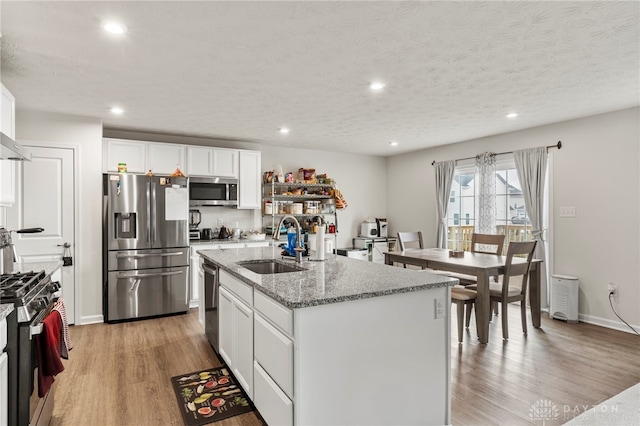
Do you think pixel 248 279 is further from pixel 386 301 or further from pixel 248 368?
pixel 386 301

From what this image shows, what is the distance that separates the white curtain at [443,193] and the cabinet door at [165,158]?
12.9 ft

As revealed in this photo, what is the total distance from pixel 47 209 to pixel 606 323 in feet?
20.3

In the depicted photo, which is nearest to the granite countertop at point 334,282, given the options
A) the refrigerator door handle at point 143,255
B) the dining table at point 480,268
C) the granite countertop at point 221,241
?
the dining table at point 480,268

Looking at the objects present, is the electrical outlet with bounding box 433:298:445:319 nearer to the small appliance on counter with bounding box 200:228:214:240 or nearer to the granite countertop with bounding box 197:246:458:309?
the granite countertop with bounding box 197:246:458:309

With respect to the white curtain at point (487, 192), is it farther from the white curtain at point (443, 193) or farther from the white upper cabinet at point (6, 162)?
the white upper cabinet at point (6, 162)

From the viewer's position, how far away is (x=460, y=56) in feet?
8.30

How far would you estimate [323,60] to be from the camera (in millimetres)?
2590

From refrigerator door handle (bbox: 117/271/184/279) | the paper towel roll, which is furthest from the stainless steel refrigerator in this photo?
the paper towel roll

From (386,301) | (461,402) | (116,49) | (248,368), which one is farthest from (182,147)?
(461,402)

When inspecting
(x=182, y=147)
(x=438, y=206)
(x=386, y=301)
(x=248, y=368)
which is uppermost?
(x=182, y=147)

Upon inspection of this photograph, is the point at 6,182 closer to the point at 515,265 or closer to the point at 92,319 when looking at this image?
the point at 92,319

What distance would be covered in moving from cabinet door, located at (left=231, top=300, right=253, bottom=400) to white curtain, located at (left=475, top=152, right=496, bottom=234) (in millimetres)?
4050

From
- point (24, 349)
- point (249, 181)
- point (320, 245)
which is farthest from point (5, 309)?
point (249, 181)

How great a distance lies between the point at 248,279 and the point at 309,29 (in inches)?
60.6
